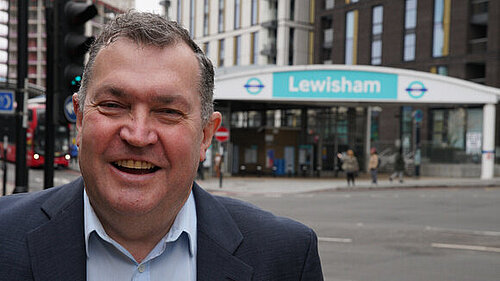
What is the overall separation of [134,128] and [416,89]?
83.9ft

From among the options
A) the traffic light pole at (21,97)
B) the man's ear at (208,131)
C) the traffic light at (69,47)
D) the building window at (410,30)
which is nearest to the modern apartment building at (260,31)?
the building window at (410,30)

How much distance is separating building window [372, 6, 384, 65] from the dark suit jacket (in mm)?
46996

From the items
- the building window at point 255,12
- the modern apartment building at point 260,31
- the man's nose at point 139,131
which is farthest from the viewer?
the building window at point 255,12

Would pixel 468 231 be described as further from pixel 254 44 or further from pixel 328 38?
pixel 254 44

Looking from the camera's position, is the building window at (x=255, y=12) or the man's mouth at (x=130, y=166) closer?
the man's mouth at (x=130, y=166)

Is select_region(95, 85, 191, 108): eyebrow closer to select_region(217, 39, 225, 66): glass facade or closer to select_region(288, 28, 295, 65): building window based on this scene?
select_region(288, 28, 295, 65): building window

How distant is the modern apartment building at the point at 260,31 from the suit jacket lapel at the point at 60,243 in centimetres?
5006

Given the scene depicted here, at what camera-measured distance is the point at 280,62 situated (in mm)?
51375

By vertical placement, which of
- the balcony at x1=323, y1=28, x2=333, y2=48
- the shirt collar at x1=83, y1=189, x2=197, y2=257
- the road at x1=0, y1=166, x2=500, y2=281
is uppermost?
the balcony at x1=323, y1=28, x2=333, y2=48

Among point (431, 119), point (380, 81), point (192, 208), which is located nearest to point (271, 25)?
point (431, 119)

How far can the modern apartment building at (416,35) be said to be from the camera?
40.9m

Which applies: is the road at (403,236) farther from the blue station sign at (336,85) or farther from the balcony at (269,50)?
the balcony at (269,50)

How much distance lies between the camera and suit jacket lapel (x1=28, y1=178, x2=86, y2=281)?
62.0 inches

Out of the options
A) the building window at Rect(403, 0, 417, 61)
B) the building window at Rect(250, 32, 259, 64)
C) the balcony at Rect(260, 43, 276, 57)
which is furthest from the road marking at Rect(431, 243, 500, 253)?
the building window at Rect(250, 32, 259, 64)
